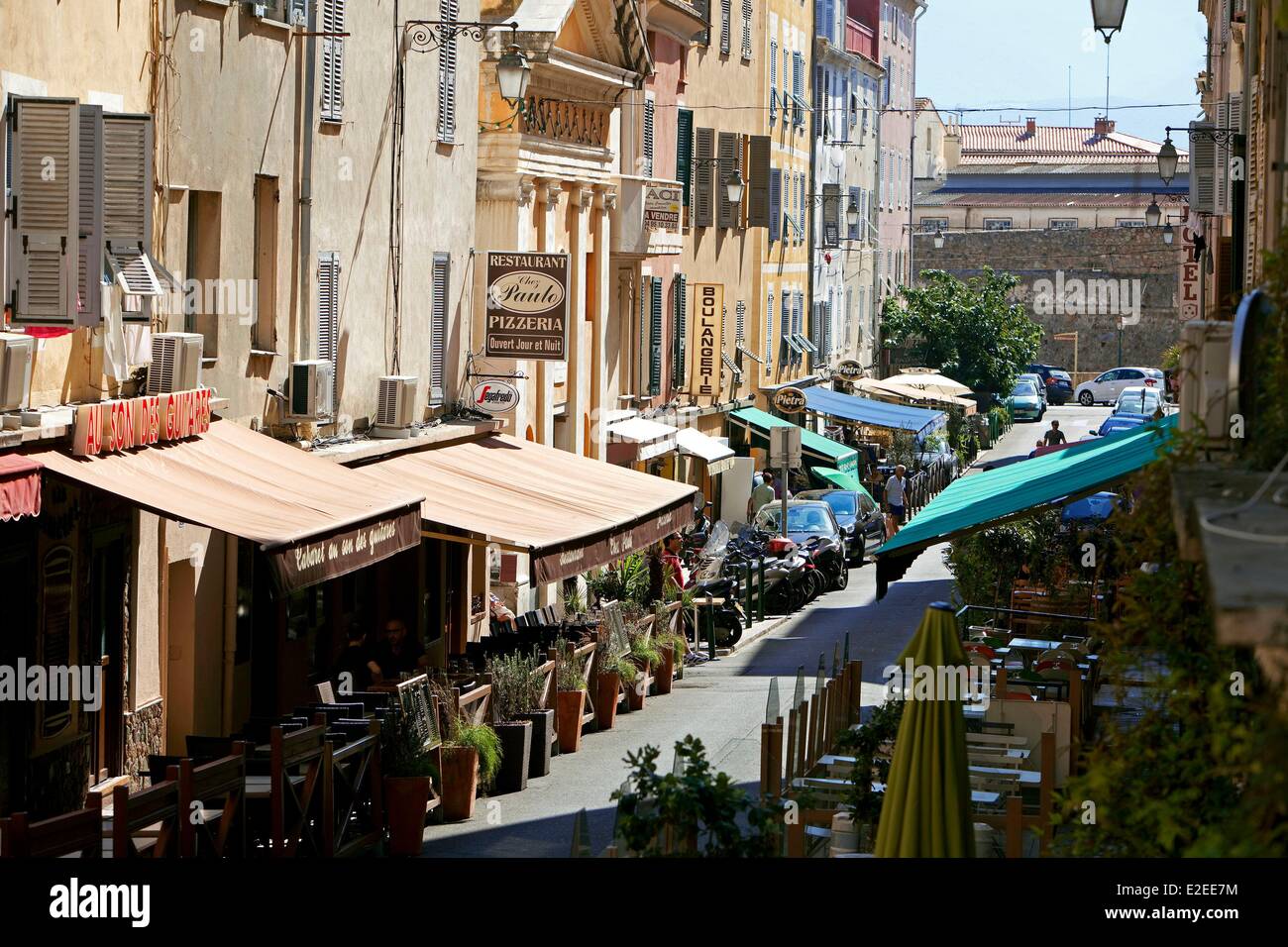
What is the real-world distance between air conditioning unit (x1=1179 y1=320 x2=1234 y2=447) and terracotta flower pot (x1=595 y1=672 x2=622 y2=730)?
492 inches

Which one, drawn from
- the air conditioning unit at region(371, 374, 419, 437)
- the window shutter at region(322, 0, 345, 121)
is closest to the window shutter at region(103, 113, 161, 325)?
the window shutter at region(322, 0, 345, 121)

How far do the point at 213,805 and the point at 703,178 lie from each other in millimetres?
29087

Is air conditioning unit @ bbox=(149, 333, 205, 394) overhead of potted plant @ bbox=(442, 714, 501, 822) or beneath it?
overhead

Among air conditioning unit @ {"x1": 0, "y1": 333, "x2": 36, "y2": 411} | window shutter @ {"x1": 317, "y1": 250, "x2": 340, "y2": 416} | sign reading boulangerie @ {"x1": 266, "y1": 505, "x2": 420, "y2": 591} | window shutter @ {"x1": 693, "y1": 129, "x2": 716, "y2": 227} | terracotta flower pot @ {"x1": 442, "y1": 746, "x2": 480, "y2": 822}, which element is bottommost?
terracotta flower pot @ {"x1": 442, "y1": 746, "x2": 480, "y2": 822}

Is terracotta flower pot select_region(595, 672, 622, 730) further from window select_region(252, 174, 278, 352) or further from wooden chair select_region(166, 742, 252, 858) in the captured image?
wooden chair select_region(166, 742, 252, 858)

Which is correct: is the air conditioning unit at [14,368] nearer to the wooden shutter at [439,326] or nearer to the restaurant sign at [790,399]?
the wooden shutter at [439,326]

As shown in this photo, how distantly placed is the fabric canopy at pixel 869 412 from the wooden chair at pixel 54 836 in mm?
37109

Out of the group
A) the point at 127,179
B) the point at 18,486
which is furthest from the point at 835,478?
the point at 18,486

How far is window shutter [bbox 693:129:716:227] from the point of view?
3947cm

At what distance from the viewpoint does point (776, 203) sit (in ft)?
153

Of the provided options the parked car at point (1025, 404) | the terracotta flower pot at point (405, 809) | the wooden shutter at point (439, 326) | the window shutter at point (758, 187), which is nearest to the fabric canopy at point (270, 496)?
the terracotta flower pot at point (405, 809)

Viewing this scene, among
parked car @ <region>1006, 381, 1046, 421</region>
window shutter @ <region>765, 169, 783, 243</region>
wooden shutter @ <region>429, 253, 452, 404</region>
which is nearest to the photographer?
wooden shutter @ <region>429, 253, 452, 404</region>

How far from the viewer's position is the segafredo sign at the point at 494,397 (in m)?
24.2

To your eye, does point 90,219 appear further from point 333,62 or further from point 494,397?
point 494,397
